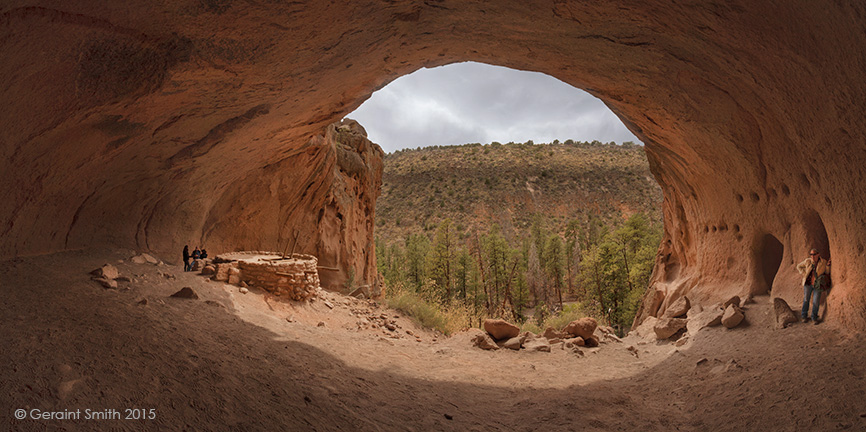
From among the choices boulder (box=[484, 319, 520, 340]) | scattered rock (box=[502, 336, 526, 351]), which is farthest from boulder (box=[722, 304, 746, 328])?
boulder (box=[484, 319, 520, 340])

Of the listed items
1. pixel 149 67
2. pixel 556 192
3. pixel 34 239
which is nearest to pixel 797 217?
pixel 149 67

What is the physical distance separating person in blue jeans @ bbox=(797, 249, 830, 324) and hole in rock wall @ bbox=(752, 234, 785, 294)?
68.5 inches

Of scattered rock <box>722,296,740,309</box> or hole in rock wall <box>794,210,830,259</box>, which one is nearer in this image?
hole in rock wall <box>794,210,830,259</box>

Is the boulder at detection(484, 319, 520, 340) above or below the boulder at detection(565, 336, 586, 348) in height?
above

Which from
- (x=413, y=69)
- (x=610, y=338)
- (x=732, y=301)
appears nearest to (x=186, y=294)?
(x=413, y=69)

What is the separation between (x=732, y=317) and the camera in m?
7.00

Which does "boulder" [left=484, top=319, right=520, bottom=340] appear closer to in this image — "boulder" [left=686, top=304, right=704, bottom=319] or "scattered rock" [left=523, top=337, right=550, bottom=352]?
"scattered rock" [left=523, top=337, right=550, bottom=352]

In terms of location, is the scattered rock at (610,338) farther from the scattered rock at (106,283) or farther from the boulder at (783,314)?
the scattered rock at (106,283)

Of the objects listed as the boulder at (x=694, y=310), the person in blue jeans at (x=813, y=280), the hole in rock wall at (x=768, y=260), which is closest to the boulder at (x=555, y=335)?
the boulder at (x=694, y=310)

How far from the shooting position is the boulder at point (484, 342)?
8.69 metres

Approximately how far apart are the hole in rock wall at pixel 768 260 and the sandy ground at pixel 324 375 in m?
0.65

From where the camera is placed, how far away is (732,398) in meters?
4.78

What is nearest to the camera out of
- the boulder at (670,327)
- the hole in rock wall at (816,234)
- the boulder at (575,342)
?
the hole in rock wall at (816,234)

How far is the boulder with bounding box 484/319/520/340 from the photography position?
9117 mm
